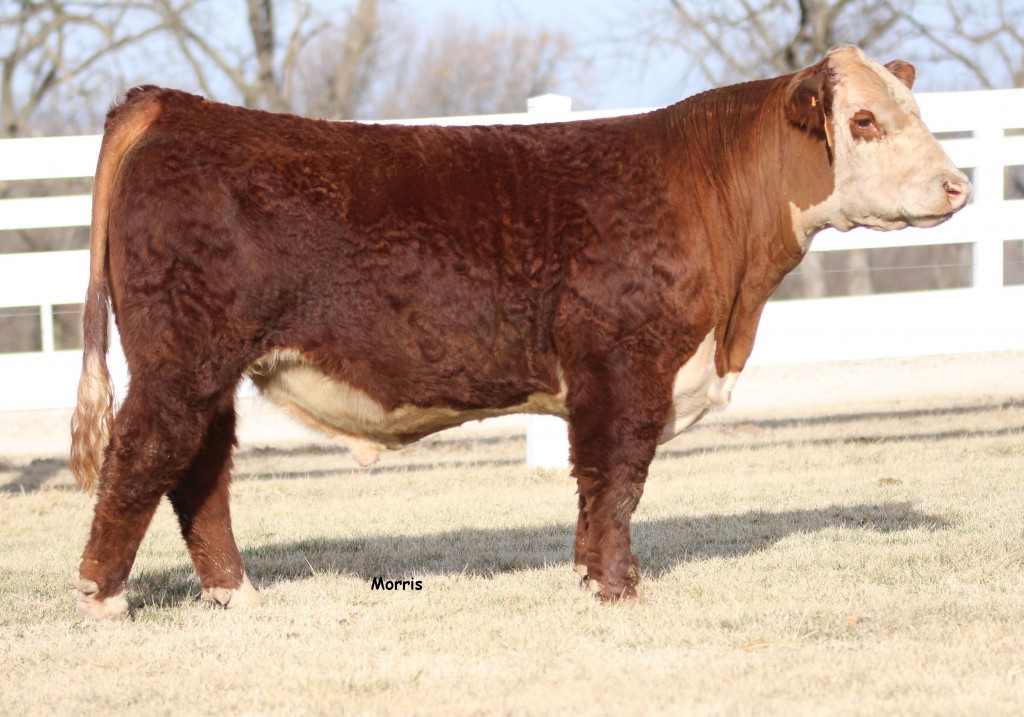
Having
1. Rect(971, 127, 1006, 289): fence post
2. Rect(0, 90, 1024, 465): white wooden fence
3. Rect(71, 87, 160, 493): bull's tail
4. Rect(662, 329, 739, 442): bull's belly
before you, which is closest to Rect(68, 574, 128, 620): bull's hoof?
Rect(71, 87, 160, 493): bull's tail

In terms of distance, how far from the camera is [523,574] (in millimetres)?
4988

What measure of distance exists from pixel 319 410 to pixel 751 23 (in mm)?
20465

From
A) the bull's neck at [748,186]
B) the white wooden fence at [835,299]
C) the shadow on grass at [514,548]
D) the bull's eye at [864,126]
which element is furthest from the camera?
the white wooden fence at [835,299]

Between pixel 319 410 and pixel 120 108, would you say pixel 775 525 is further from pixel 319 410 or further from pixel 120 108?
pixel 120 108

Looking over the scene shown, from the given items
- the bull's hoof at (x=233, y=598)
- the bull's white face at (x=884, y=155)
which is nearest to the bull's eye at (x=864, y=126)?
the bull's white face at (x=884, y=155)

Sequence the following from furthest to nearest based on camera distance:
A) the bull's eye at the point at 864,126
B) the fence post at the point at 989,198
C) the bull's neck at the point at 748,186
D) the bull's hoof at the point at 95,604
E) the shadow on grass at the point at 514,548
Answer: the fence post at the point at 989,198 < the shadow on grass at the point at 514,548 < the bull's neck at the point at 748,186 < the bull's eye at the point at 864,126 < the bull's hoof at the point at 95,604

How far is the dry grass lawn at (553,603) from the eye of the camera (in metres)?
3.49

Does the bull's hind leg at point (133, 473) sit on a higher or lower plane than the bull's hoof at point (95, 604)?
higher

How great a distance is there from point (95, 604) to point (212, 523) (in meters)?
0.49

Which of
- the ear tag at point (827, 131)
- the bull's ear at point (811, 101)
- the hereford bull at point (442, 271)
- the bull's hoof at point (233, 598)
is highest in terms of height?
the bull's ear at point (811, 101)

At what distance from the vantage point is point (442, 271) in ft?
14.1

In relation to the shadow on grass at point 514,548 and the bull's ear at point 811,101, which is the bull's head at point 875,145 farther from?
the shadow on grass at point 514,548

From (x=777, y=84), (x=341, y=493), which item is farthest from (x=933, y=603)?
(x=341, y=493)

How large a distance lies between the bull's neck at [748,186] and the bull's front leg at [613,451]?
0.38 metres
